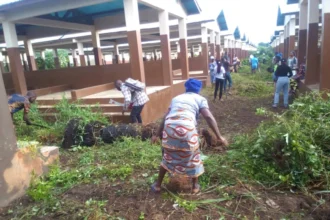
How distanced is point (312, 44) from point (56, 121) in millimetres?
7784

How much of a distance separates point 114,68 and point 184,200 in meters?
8.14

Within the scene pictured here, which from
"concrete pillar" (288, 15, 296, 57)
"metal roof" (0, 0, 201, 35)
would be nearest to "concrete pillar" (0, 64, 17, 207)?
"metal roof" (0, 0, 201, 35)

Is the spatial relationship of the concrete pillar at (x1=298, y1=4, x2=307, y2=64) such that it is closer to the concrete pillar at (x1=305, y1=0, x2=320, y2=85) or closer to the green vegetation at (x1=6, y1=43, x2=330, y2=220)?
the concrete pillar at (x1=305, y1=0, x2=320, y2=85)

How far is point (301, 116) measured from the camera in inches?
161

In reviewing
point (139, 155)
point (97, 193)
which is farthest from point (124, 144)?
point (97, 193)

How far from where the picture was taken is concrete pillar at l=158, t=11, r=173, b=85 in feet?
28.6

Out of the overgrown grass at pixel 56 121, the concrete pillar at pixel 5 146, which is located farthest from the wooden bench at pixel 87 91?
the concrete pillar at pixel 5 146

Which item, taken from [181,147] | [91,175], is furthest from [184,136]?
[91,175]

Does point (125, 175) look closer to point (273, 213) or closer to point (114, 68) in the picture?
point (273, 213)

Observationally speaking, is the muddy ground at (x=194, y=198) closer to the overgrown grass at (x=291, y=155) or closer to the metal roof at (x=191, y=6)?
the overgrown grass at (x=291, y=155)

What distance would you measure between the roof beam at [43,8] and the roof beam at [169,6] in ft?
4.91

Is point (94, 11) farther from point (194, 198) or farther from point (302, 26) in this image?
point (194, 198)

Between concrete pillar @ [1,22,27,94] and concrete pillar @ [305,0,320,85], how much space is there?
9.44 m

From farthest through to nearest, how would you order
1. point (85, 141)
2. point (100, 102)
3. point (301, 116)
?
1. point (100, 102)
2. point (85, 141)
3. point (301, 116)
